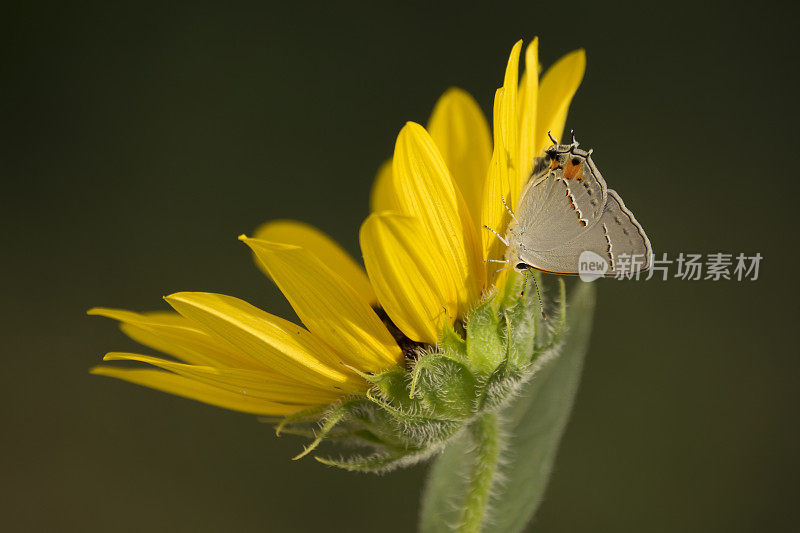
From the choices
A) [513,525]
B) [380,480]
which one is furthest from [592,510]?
[513,525]

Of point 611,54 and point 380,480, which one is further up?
point 611,54

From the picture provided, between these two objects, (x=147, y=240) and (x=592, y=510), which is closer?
(x=592, y=510)

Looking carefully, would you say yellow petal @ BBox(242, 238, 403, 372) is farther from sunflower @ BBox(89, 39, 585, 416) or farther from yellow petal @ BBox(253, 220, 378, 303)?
yellow petal @ BBox(253, 220, 378, 303)

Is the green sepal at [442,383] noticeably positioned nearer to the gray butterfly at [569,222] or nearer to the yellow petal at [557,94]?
the gray butterfly at [569,222]

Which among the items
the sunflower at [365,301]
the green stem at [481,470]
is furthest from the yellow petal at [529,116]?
the green stem at [481,470]

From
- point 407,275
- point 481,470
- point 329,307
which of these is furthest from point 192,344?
point 481,470

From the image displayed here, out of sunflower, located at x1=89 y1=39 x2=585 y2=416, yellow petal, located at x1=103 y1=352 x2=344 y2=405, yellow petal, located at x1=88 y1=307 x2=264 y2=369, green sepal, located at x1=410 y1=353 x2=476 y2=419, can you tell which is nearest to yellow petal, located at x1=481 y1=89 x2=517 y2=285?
sunflower, located at x1=89 y1=39 x2=585 y2=416

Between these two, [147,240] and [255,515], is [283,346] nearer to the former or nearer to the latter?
[255,515]
